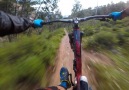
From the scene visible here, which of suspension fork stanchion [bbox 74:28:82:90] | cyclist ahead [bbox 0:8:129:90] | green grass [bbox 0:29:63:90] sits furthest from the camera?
green grass [bbox 0:29:63:90]

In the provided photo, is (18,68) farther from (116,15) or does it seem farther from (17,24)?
(116,15)

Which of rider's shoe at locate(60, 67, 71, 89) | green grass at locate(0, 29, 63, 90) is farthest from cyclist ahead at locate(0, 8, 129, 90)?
green grass at locate(0, 29, 63, 90)

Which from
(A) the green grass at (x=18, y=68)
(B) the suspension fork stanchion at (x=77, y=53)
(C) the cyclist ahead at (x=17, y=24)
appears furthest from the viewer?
(A) the green grass at (x=18, y=68)

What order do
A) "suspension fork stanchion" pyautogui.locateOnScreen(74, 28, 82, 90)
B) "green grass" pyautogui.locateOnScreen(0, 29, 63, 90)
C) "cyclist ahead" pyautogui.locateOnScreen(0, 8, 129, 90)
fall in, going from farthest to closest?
"green grass" pyautogui.locateOnScreen(0, 29, 63, 90) < "suspension fork stanchion" pyautogui.locateOnScreen(74, 28, 82, 90) < "cyclist ahead" pyautogui.locateOnScreen(0, 8, 129, 90)

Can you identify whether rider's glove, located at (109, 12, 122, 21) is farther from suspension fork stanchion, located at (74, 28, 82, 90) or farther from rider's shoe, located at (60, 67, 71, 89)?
rider's shoe, located at (60, 67, 71, 89)

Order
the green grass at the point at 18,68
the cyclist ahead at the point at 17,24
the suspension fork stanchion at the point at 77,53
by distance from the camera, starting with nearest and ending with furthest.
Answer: the cyclist ahead at the point at 17,24
the suspension fork stanchion at the point at 77,53
the green grass at the point at 18,68

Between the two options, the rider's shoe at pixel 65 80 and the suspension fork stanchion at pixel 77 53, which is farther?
the rider's shoe at pixel 65 80

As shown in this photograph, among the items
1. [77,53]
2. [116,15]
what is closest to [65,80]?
[77,53]

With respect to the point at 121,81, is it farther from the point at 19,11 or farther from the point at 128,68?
the point at 19,11

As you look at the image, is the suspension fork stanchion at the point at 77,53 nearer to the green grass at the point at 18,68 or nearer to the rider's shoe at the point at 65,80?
the rider's shoe at the point at 65,80

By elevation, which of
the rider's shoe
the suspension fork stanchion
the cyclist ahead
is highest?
the cyclist ahead

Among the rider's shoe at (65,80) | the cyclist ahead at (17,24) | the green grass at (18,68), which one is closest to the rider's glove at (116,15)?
the cyclist ahead at (17,24)

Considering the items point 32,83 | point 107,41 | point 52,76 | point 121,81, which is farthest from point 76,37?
point 107,41

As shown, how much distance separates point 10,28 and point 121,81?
8.48 feet
